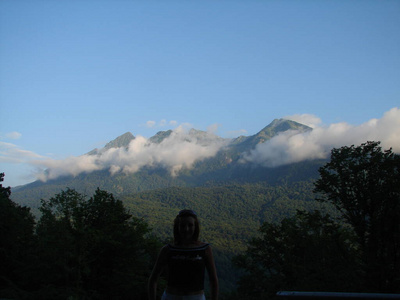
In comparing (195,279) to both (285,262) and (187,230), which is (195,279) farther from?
(285,262)

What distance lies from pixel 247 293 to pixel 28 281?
54.9 feet

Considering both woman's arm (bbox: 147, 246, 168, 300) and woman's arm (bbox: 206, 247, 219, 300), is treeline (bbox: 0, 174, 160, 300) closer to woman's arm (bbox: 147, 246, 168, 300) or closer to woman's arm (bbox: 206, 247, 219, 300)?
woman's arm (bbox: 147, 246, 168, 300)

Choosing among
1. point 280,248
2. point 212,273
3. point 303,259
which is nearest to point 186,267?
point 212,273

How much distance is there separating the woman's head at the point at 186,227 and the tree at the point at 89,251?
19.2 m

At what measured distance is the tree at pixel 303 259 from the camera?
63.8 feet

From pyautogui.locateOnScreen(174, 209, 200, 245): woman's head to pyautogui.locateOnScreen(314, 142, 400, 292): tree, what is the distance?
20.0 m

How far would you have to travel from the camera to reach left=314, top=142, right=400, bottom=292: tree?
19.3m

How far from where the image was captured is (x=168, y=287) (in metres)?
3.43

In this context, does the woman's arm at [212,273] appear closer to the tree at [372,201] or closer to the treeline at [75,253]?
the treeline at [75,253]

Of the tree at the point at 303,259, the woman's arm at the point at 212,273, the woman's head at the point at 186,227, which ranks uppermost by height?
the woman's head at the point at 186,227

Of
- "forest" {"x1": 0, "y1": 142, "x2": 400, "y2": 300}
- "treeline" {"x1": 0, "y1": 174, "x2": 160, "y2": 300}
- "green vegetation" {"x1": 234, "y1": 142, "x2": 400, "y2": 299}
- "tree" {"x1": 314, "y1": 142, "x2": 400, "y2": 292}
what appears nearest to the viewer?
"green vegetation" {"x1": 234, "y1": 142, "x2": 400, "y2": 299}

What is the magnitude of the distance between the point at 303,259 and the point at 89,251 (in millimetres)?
17091

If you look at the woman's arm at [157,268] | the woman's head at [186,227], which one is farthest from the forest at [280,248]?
the woman's head at [186,227]

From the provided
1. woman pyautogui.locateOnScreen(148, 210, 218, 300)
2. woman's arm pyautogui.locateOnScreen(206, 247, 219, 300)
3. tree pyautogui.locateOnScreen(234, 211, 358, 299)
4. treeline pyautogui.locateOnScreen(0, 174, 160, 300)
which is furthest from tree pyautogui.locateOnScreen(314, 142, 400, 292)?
woman pyautogui.locateOnScreen(148, 210, 218, 300)
